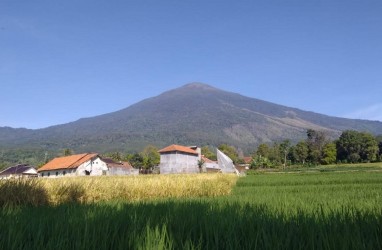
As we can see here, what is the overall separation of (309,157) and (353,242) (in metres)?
118

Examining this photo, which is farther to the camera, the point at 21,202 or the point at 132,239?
the point at 21,202

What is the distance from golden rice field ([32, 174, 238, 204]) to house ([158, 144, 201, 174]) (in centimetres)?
8284

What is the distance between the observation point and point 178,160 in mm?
100375

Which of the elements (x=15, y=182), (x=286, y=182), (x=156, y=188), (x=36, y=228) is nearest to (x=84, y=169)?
(x=286, y=182)

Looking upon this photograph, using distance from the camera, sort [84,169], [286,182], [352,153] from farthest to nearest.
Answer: [352,153] → [84,169] → [286,182]

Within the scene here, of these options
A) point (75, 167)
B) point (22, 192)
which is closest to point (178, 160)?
point (75, 167)

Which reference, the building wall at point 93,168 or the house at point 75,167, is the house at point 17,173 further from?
the building wall at point 93,168

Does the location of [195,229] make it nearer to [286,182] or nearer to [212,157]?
[286,182]

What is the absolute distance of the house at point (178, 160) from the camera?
331ft

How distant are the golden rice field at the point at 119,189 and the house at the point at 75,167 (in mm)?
64558

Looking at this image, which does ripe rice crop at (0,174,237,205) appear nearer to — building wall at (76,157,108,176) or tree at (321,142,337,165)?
building wall at (76,157,108,176)

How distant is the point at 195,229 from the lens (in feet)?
10.2

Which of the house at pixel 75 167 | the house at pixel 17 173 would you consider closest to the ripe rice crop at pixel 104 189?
the house at pixel 17 173

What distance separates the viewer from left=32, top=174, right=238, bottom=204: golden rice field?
36.6 feet
